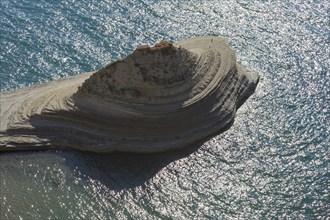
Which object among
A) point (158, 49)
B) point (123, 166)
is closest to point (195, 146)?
point (123, 166)

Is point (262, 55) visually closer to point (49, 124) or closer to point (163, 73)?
point (163, 73)

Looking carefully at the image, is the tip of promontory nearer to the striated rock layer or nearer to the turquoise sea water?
the striated rock layer

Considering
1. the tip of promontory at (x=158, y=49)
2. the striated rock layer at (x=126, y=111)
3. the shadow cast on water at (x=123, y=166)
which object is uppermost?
the tip of promontory at (x=158, y=49)

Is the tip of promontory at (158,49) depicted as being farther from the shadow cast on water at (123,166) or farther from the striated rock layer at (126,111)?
the shadow cast on water at (123,166)

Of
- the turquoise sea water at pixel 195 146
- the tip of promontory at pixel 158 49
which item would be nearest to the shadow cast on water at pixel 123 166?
the turquoise sea water at pixel 195 146

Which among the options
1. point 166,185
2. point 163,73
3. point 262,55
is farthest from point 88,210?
point 262,55

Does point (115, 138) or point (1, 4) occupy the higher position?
point (1, 4)
